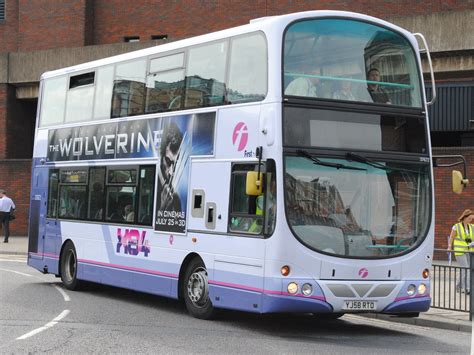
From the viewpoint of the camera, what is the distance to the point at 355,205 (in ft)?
35.5

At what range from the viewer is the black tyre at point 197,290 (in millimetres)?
11992

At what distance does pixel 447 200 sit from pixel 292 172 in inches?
566

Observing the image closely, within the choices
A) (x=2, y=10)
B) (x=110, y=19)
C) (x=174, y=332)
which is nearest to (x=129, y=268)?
(x=174, y=332)

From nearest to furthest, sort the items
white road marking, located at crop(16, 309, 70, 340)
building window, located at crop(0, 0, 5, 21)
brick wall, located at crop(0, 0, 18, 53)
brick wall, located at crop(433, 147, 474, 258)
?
1. white road marking, located at crop(16, 309, 70, 340)
2. brick wall, located at crop(433, 147, 474, 258)
3. brick wall, located at crop(0, 0, 18, 53)
4. building window, located at crop(0, 0, 5, 21)

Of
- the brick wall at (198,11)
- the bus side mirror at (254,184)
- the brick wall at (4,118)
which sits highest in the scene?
the brick wall at (198,11)

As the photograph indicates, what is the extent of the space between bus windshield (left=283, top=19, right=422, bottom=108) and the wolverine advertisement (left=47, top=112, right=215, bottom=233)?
1.67 meters

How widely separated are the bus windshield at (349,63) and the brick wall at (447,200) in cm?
1243

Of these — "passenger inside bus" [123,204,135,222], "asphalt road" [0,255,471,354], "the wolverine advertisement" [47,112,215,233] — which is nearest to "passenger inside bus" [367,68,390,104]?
"the wolverine advertisement" [47,112,215,233]

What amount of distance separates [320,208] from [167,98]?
147 inches

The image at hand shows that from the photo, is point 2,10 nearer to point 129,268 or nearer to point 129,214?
point 129,214

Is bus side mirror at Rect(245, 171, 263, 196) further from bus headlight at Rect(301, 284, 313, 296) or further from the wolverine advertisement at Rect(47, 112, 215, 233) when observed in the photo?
the wolverine advertisement at Rect(47, 112, 215, 233)

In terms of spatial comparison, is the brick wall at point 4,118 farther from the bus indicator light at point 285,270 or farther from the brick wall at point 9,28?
the bus indicator light at point 285,270

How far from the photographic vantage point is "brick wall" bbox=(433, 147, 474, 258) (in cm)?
2375

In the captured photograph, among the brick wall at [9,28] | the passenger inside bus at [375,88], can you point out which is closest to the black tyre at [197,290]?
the passenger inside bus at [375,88]
